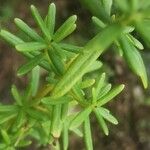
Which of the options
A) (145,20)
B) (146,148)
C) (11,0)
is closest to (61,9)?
(11,0)

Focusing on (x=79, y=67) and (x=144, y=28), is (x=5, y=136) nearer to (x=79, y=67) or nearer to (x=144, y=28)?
(x=79, y=67)

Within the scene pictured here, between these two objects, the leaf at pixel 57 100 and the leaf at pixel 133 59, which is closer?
the leaf at pixel 133 59

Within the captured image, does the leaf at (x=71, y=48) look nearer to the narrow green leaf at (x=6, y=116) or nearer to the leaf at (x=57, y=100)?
the leaf at (x=57, y=100)

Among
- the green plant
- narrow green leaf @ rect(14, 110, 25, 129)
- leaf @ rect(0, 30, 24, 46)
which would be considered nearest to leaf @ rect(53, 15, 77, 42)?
the green plant

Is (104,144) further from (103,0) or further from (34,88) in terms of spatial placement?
(103,0)

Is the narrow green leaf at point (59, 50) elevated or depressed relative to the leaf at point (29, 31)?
depressed

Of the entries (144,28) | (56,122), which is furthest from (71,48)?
(144,28)

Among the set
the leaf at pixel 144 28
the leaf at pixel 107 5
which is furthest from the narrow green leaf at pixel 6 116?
the leaf at pixel 144 28
